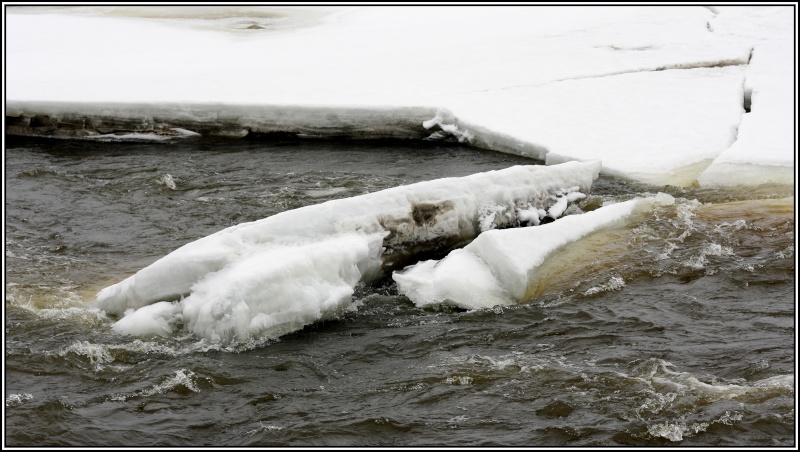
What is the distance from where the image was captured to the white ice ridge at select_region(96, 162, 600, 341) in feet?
20.1

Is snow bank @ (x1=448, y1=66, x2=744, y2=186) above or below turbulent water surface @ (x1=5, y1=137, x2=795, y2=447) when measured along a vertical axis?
above

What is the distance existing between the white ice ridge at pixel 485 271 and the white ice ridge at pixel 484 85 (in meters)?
2.99

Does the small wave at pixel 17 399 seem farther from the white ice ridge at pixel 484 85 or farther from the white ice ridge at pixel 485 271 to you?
the white ice ridge at pixel 484 85

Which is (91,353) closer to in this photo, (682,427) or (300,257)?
(300,257)

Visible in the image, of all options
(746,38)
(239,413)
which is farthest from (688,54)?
(239,413)

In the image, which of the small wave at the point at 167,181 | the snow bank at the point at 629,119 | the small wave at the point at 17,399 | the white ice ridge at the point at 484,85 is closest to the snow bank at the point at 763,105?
the white ice ridge at the point at 484,85

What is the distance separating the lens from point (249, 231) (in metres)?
6.66

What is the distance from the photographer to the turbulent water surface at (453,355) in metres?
5.01

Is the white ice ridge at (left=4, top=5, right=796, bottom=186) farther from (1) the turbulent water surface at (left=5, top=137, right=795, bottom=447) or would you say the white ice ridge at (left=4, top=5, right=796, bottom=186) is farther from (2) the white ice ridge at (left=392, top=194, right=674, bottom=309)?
(2) the white ice ridge at (left=392, top=194, right=674, bottom=309)

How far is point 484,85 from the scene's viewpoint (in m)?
13.0

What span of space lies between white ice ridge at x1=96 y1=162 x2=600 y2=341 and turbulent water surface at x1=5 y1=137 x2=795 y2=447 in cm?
18

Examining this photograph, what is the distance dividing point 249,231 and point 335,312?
93 cm

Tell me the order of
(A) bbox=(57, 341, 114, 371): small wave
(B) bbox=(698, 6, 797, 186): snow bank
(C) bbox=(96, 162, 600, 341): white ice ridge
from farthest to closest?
(B) bbox=(698, 6, 797, 186): snow bank
(C) bbox=(96, 162, 600, 341): white ice ridge
(A) bbox=(57, 341, 114, 371): small wave

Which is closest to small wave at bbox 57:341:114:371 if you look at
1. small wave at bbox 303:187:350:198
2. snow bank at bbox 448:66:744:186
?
small wave at bbox 303:187:350:198
